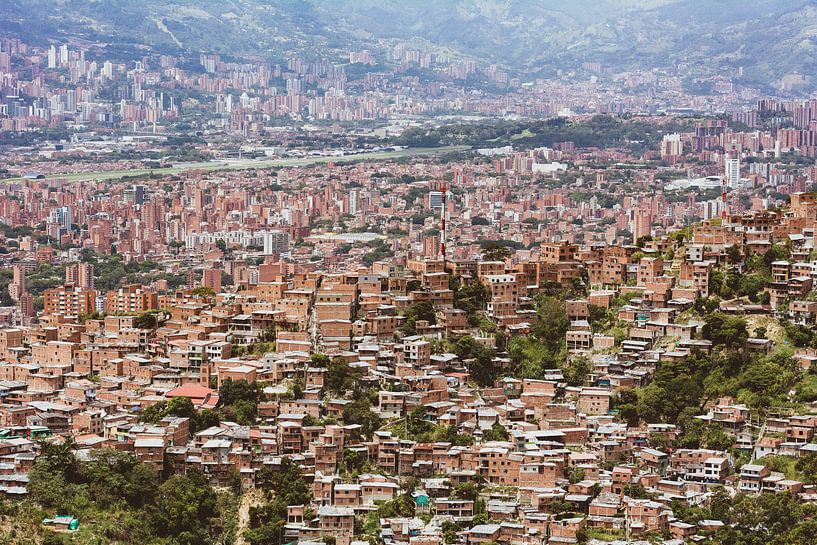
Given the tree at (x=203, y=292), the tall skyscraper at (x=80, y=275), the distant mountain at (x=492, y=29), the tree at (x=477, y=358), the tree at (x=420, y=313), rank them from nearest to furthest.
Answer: the tree at (x=477, y=358)
the tree at (x=420, y=313)
the tree at (x=203, y=292)
the tall skyscraper at (x=80, y=275)
the distant mountain at (x=492, y=29)

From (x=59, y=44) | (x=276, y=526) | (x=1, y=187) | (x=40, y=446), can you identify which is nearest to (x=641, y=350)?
(x=276, y=526)

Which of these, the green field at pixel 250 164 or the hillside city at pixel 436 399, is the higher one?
the green field at pixel 250 164

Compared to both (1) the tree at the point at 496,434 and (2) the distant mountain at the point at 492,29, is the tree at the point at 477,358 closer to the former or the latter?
(1) the tree at the point at 496,434

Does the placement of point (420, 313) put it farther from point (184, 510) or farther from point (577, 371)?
point (184, 510)

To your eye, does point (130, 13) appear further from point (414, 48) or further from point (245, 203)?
point (245, 203)

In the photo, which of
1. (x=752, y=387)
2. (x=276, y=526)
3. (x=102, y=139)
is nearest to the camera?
(x=276, y=526)

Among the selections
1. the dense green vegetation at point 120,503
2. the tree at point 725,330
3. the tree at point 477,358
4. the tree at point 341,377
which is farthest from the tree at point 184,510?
the tree at point 725,330
